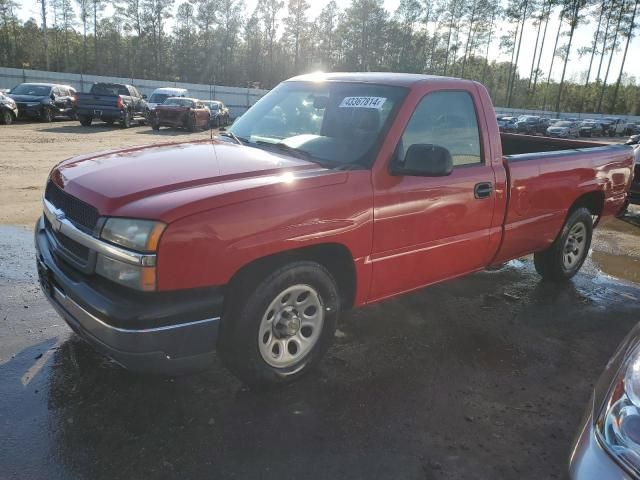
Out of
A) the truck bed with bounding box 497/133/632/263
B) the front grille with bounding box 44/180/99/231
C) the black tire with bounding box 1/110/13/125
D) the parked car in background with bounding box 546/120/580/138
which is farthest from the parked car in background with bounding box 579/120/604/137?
the front grille with bounding box 44/180/99/231

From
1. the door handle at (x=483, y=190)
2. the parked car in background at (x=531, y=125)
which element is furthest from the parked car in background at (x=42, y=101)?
the parked car in background at (x=531, y=125)

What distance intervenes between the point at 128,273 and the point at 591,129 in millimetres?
51254

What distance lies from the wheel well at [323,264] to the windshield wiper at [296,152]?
0.56 m

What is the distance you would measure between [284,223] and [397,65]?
82.7m

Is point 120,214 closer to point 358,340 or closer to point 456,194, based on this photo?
point 358,340

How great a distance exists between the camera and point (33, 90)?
72.7ft

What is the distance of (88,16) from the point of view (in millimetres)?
76688

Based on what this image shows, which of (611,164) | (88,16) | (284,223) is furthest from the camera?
(88,16)

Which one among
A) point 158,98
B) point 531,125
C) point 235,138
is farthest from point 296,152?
point 531,125

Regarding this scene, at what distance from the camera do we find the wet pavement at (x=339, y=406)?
257cm

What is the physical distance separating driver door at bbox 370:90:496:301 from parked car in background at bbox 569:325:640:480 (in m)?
1.77

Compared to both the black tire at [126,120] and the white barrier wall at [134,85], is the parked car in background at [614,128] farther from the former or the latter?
the black tire at [126,120]

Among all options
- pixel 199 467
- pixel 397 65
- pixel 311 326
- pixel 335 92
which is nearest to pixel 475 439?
pixel 311 326

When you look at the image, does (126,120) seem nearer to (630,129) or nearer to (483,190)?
(483,190)
